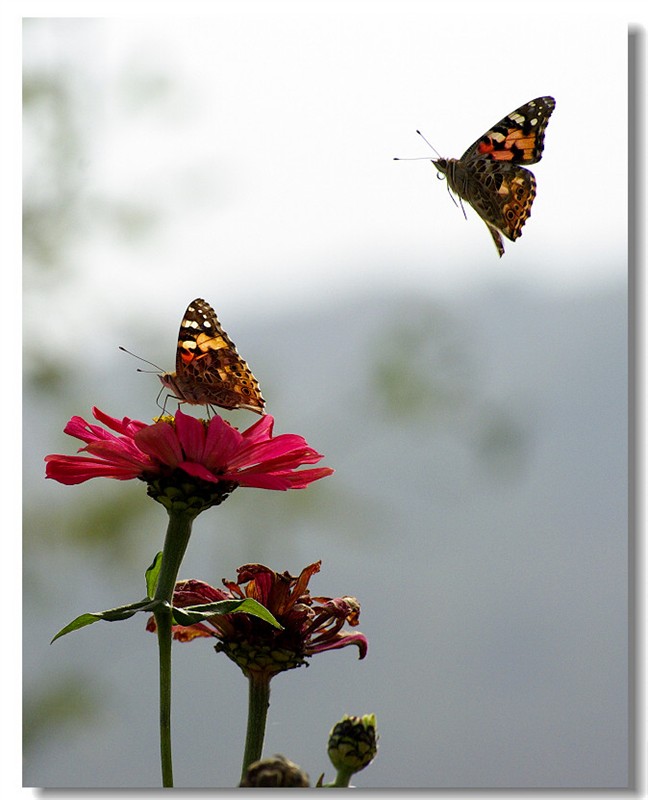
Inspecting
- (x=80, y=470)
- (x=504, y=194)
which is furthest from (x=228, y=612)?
(x=504, y=194)

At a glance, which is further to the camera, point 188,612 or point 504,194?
point 504,194

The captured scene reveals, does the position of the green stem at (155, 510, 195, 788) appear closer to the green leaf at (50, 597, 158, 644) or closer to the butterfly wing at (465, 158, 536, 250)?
the green leaf at (50, 597, 158, 644)

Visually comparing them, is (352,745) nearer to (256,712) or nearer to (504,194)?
(256,712)

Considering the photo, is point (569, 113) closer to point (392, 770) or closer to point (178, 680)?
point (392, 770)

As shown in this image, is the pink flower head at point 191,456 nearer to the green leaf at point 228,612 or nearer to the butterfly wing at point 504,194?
the green leaf at point 228,612
